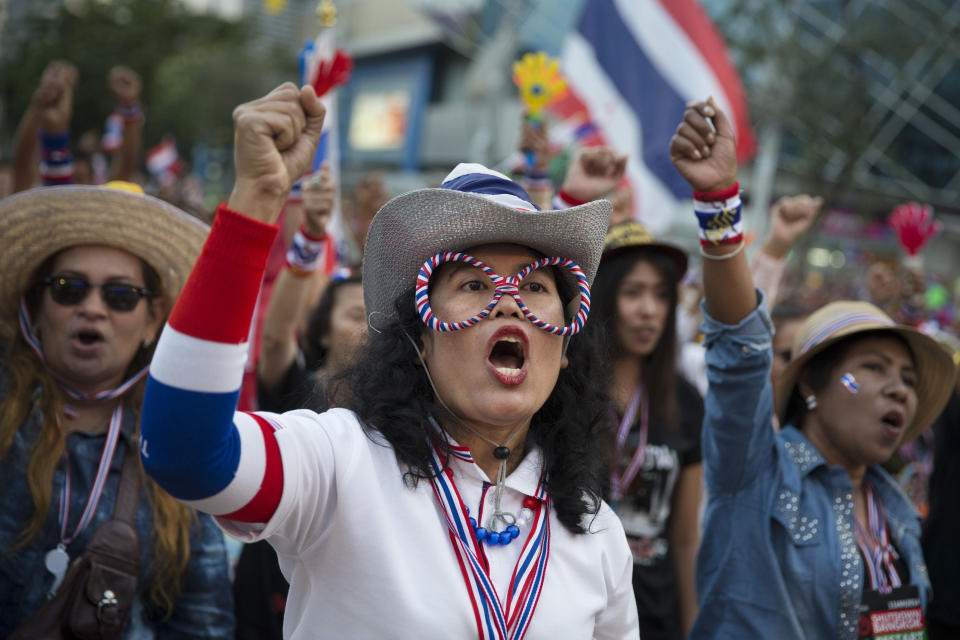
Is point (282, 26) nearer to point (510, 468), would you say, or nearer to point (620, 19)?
point (620, 19)

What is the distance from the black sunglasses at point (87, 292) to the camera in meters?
2.82

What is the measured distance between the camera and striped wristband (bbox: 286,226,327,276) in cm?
386

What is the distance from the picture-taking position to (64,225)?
2.85 meters

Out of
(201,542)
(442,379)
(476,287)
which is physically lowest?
(201,542)

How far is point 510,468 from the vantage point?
85.8 inches

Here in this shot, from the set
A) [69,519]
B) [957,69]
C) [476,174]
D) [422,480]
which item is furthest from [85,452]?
[957,69]

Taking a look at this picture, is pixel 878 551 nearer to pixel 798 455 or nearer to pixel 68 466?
pixel 798 455

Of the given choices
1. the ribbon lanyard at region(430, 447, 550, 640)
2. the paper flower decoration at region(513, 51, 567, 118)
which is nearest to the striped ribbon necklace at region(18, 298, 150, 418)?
the ribbon lanyard at region(430, 447, 550, 640)

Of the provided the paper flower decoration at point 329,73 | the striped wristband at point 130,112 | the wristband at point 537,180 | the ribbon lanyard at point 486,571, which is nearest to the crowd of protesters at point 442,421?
the ribbon lanyard at point 486,571

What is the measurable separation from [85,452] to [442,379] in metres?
1.27

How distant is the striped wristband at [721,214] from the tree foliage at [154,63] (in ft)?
110

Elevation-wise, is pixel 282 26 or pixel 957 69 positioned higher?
pixel 282 26

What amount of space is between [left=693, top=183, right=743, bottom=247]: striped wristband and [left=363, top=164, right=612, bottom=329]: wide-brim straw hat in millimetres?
482

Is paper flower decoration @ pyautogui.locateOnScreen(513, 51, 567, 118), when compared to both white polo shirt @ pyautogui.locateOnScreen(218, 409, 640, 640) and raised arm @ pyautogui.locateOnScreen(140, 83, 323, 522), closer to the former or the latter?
white polo shirt @ pyautogui.locateOnScreen(218, 409, 640, 640)
